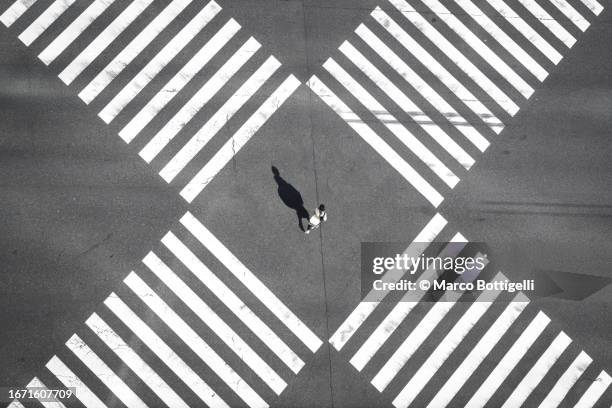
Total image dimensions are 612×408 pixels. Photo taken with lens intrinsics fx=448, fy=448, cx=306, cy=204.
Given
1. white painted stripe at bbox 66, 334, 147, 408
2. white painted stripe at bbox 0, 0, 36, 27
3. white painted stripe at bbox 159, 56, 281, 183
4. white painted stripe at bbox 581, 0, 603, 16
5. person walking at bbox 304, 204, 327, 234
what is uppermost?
white painted stripe at bbox 581, 0, 603, 16

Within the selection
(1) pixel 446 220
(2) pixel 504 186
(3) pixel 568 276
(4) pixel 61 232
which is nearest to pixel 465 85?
(2) pixel 504 186

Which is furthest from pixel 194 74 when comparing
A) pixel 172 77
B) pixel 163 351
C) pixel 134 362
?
pixel 134 362

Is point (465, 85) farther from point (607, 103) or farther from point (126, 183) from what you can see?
point (126, 183)

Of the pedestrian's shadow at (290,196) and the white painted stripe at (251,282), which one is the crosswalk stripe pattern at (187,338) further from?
the pedestrian's shadow at (290,196)

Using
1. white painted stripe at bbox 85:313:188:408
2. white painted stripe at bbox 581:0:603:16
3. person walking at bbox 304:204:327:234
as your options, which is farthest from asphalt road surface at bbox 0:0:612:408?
white painted stripe at bbox 581:0:603:16

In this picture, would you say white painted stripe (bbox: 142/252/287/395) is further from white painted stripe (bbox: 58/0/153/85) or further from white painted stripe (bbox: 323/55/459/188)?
white painted stripe (bbox: 323/55/459/188)

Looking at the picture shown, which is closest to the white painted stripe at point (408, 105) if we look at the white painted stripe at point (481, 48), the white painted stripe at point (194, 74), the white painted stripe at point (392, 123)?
the white painted stripe at point (392, 123)
